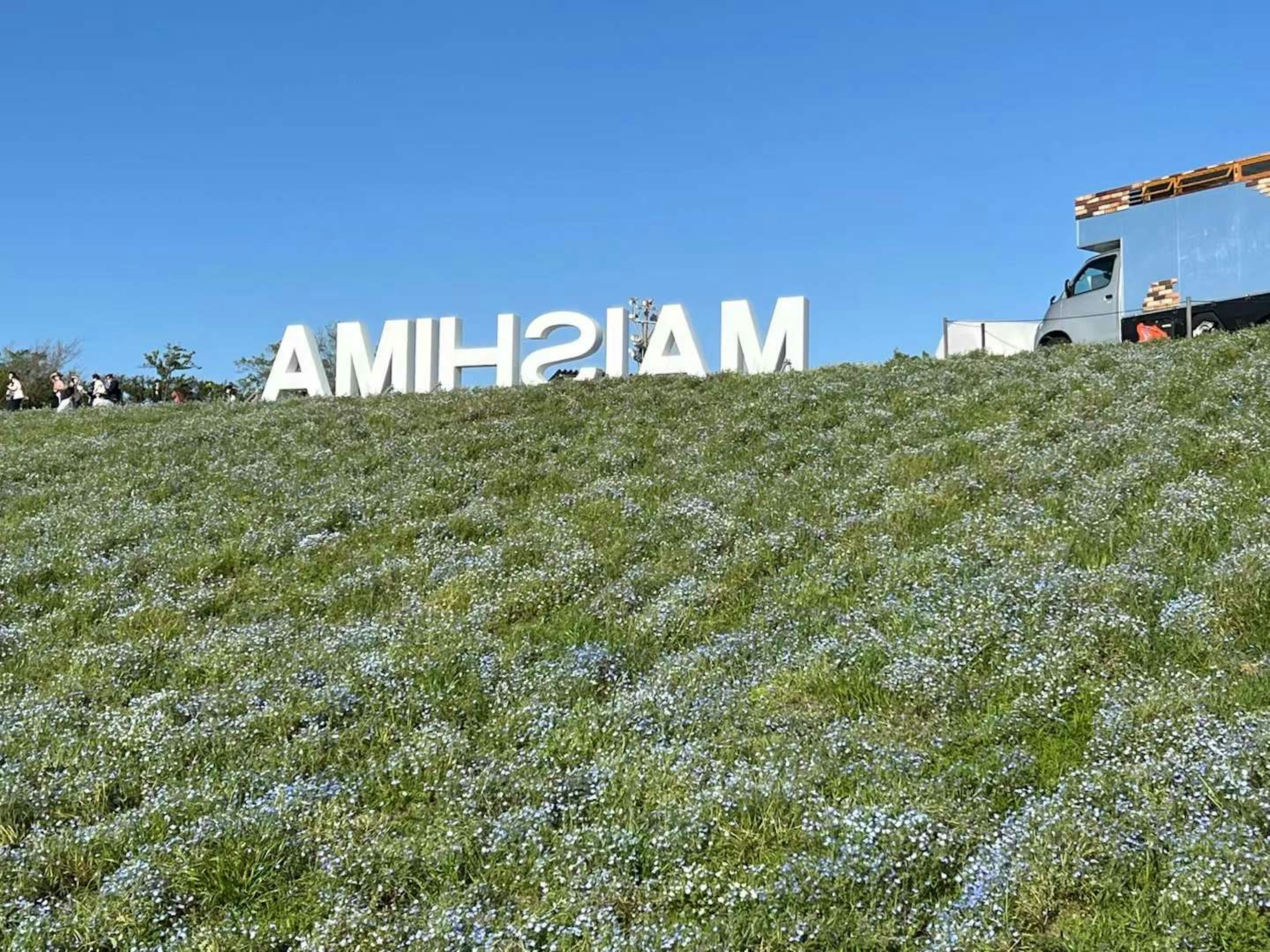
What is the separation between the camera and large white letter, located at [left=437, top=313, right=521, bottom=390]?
24.5 meters

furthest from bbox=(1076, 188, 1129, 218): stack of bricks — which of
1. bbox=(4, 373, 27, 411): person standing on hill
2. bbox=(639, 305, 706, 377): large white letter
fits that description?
bbox=(4, 373, 27, 411): person standing on hill

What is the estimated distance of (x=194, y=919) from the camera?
4.85 m

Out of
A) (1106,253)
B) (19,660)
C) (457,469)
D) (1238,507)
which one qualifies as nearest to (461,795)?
(19,660)

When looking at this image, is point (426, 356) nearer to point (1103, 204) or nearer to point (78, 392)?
point (78, 392)

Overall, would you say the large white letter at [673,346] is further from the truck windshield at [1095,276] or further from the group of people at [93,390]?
the group of people at [93,390]

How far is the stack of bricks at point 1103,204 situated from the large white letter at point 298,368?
2147 cm

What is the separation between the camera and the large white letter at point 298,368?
26.1 metres

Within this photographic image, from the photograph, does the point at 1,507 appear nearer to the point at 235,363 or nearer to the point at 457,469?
the point at 457,469

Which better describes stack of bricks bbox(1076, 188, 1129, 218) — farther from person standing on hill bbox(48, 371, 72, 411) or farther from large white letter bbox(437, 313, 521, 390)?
person standing on hill bbox(48, 371, 72, 411)

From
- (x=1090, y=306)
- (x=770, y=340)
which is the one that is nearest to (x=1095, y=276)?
(x=1090, y=306)

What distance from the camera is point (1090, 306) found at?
24.9 m

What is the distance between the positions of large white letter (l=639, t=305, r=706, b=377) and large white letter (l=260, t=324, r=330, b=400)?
9.28 m

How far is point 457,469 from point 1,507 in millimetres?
6891

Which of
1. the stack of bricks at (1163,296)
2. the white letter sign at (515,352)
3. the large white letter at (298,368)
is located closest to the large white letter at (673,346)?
the white letter sign at (515,352)
